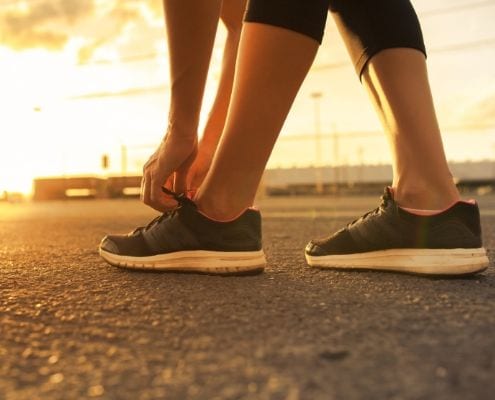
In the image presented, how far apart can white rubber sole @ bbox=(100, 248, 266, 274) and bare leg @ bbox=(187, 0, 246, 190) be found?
278mm

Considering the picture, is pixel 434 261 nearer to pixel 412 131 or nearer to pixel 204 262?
pixel 412 131

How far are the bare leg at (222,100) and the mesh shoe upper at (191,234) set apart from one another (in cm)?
19

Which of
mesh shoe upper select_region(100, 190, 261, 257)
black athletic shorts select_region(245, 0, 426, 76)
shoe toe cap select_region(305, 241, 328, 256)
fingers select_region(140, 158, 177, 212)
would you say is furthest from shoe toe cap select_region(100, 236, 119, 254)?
black athletic shorts select_region(245, 0, 426, 76)

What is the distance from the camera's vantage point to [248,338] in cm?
81

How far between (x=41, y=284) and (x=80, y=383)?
0.78 m

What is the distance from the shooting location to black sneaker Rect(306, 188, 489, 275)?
136 centimetres

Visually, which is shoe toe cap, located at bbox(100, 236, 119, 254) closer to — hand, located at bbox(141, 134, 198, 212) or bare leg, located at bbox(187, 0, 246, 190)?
hand, located at bbox(141, 134, 198, 212)

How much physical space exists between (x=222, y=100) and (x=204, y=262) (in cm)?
61

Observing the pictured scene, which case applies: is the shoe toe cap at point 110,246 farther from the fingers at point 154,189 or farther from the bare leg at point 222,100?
the bare leg at point 222,100

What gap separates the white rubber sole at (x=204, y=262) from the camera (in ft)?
4.71

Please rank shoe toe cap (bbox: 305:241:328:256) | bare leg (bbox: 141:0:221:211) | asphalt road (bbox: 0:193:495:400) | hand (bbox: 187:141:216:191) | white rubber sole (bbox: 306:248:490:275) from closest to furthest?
asphalt road (bbox: 0:193:495:400), white rubber sole (bbox: 306:248:490:275), bare leg (bbox: 141:0:221:211), shoe toe cap (bbox: 305:241:328:256), hand (bbox: 187:141:216:191)

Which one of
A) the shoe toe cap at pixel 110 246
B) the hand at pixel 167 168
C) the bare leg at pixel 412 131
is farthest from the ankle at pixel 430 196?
the shoe toe cap at pixel 110 246

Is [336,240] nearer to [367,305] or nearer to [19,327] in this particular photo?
[367,305]

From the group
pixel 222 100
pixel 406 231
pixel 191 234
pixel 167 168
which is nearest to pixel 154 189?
pixel 167 168
